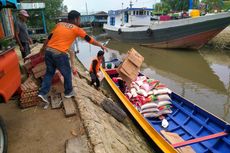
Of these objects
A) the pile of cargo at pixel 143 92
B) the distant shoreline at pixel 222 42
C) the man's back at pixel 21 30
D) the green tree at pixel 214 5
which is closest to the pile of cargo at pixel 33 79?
the man's back at pixel 21 30

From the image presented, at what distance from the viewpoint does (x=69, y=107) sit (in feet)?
14.0

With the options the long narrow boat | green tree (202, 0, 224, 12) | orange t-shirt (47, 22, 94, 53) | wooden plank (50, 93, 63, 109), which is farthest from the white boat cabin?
green tree (202, 0, 224, 12)

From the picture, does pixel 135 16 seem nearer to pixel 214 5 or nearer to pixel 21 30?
pixel 21 30

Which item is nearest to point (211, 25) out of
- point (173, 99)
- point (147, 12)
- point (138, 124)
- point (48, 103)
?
point (147, 12)

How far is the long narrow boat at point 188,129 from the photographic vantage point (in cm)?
449

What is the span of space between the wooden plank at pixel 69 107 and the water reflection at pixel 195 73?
5.34 metres

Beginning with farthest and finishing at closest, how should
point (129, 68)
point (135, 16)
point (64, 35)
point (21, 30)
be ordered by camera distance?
point (135, 16) < point (129, 68) < point (21, 30) < point (64, 35)

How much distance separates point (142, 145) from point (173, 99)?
88.0 inches

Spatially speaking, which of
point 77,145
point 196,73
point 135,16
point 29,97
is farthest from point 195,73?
point 135,16

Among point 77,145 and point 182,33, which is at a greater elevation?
point 182,33

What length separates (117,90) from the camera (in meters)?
7.19

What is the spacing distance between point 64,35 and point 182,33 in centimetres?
1491

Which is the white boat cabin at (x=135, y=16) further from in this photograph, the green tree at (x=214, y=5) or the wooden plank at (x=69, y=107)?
A: the green tree at (x=214, y=5)

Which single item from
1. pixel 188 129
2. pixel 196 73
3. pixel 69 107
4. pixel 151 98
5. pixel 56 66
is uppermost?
pixel 56 66
